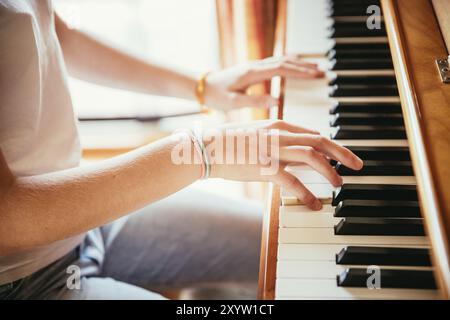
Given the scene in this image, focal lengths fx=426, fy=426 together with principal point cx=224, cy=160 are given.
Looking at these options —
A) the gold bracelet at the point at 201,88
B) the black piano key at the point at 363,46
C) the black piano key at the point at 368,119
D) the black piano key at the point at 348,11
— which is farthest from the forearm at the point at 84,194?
the black piano key at the point at 348,11

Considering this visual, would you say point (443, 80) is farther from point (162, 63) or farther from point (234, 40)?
point (234, 40)

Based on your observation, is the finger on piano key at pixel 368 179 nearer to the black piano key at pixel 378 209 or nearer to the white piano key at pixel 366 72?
the black piano key at pixel 378 209

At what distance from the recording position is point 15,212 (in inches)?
24.8

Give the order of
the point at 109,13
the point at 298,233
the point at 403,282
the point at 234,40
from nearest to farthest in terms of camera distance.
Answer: the point at 403,282
the point at 298,233
the point at 234,40
the point at 109,13

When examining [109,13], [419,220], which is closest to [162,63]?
[419,220]

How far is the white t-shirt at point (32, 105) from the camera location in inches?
28.8

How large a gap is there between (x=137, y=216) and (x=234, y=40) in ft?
2.68

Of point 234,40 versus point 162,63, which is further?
point 234,40

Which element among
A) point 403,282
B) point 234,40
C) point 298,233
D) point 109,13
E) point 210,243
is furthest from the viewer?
point 109,13

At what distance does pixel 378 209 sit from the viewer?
71 cm

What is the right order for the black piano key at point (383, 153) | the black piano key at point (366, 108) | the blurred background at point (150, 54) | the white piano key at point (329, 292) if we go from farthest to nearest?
the blurred background at point (150, 54)
the black piano key at point (366, 108)
the black piano key at point (383, 153)
the white piano key at point (329, 292)

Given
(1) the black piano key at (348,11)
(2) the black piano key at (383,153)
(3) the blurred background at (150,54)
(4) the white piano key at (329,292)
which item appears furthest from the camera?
(3) the blurred background at (150,54)

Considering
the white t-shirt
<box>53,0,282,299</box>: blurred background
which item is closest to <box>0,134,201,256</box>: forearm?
the white t-shirt

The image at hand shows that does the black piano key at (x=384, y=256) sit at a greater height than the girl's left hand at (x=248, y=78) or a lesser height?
lesser
